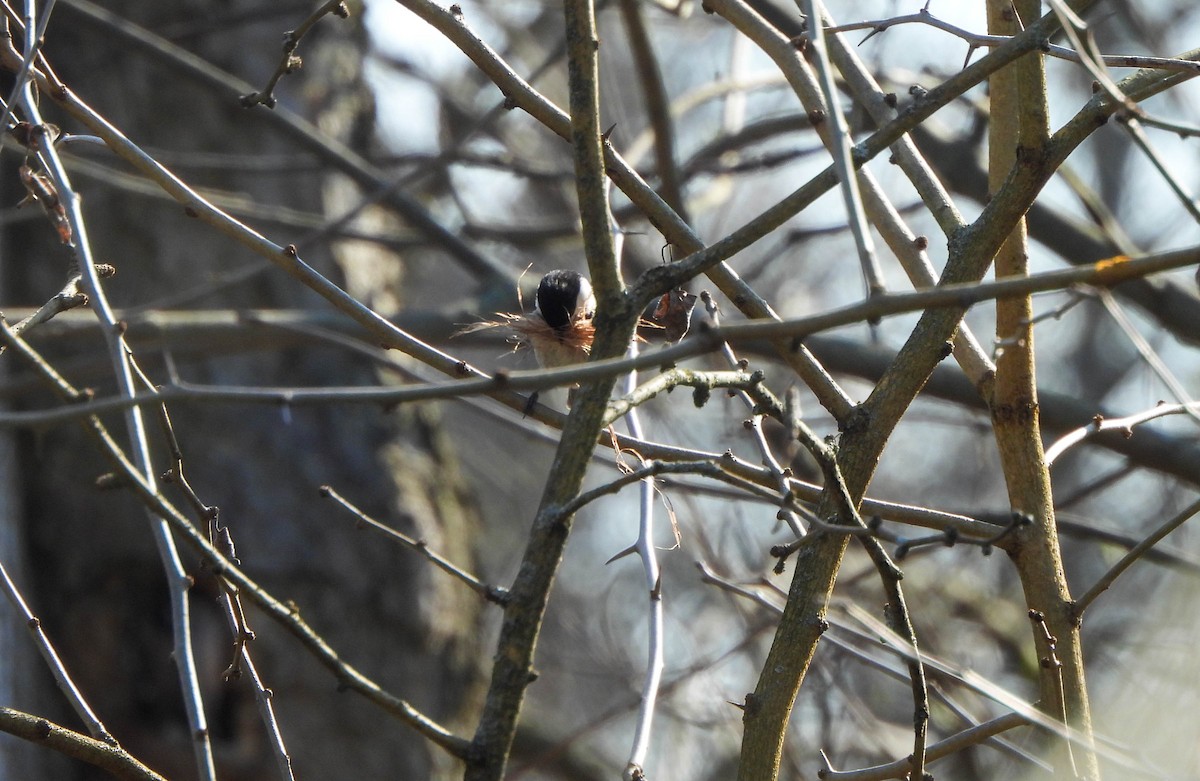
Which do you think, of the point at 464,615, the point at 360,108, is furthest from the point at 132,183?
the point at 464,615

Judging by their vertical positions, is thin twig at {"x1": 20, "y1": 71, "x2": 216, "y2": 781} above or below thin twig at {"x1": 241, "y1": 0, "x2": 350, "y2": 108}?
below

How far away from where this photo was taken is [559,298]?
6.81 feet

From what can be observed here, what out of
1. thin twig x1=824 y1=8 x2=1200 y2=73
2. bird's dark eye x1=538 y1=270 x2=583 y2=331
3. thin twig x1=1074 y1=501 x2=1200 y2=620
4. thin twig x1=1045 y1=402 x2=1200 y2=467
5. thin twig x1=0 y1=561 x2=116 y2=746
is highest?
bird's dark eye x1=538 y1=270 x2=583 y2=331

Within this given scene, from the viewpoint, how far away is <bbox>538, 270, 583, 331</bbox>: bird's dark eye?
2.07 metres

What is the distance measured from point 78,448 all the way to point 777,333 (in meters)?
3.71

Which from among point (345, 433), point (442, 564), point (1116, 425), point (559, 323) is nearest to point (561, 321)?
point (559, 323)

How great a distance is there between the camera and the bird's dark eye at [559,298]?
2.07 m

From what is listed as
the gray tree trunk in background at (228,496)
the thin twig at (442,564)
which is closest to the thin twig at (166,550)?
the thin twig at (442,564)

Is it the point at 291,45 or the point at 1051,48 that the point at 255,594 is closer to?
the point at 291,45

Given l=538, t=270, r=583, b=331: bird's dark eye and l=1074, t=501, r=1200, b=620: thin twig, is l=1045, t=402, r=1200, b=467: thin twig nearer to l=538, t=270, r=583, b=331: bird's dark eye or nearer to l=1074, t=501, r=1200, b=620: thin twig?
l=1074, t=501, r=1200, b=620: thin twig

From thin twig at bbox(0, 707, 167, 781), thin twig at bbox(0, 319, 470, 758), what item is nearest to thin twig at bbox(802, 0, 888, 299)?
thin twig at bbox(0, 319, 470, 758)

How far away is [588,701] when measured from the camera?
8.38m

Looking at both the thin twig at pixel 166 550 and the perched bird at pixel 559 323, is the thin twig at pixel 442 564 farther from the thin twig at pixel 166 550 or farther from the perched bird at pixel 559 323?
the perched bird at pixel 559 323

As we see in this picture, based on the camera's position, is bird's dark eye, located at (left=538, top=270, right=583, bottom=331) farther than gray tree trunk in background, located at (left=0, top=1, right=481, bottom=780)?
No
